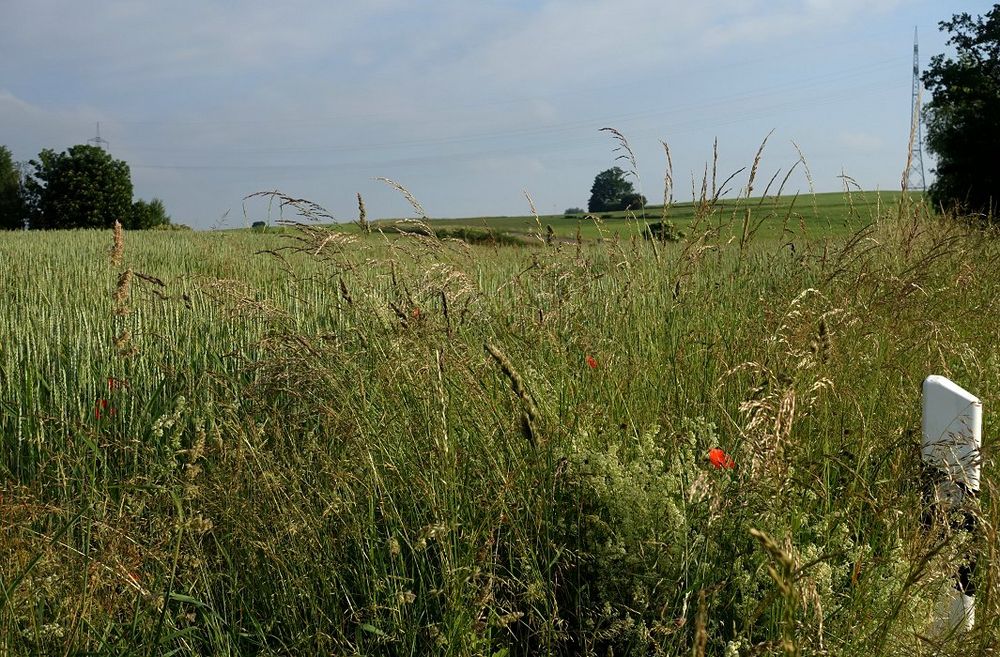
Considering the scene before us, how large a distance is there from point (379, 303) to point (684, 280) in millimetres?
1778

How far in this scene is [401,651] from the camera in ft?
6.86

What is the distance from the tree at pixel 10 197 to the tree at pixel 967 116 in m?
64.5

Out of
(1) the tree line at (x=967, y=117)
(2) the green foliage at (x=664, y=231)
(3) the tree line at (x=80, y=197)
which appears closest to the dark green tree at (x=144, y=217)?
(3) the tree line at (x=80, y=197)

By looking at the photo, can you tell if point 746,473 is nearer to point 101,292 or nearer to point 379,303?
point 379,303

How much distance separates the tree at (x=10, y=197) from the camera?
67312mm

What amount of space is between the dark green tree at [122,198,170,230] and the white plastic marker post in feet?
210

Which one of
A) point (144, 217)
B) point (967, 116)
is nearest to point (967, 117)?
point (967, 116)

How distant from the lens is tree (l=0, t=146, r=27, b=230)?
67.3 metres

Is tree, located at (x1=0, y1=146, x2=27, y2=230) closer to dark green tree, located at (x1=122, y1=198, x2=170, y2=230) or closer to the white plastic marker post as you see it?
dark green tree, located at (x1=122, y1=198, x2=170, y2=230)

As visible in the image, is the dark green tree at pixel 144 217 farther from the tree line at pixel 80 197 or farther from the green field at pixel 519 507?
the green field at pixel 519 507

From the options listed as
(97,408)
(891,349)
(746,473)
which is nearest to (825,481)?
(746,473)

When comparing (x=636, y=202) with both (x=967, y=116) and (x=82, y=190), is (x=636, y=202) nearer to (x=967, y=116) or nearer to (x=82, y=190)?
(x=967, y=116)

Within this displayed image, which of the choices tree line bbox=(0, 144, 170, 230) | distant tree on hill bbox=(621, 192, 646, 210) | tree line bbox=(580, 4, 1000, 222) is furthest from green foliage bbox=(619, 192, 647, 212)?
tree line bbox=(0, 144, 170, 230)

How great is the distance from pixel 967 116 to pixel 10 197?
238ft
